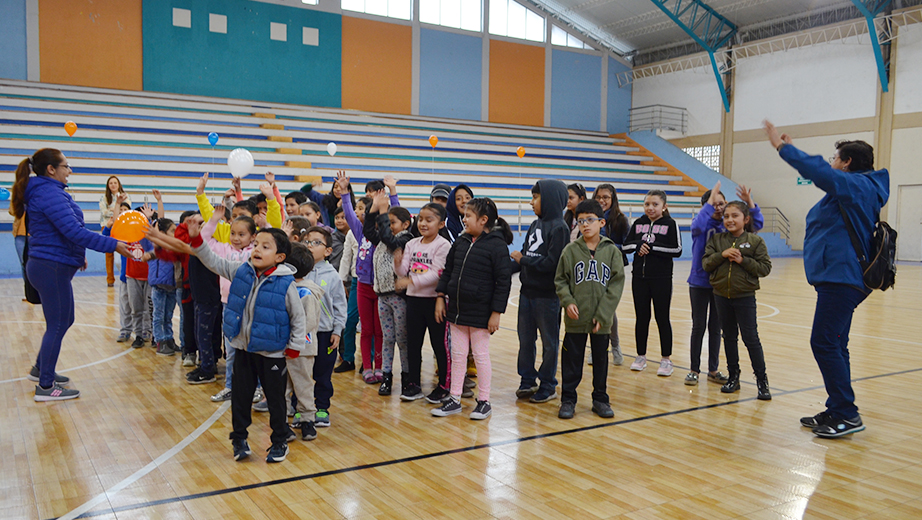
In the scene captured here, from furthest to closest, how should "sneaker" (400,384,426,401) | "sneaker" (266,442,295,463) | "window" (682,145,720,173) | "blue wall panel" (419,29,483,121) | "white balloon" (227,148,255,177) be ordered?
"window" (682,145,720,173) < "blue wall panel" (419,29,483,121) < "white balloon" (227,148,255,177) < "sneaker" (400,384,426,401) < "sneaker" (266,442,295,463)

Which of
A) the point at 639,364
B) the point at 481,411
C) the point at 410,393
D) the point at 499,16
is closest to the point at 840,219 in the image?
the point at 639,364

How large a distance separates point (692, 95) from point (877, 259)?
1949 cm

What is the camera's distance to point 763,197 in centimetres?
1995

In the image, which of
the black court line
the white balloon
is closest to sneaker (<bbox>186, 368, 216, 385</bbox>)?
the white balloon

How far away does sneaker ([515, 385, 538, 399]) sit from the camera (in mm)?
4539

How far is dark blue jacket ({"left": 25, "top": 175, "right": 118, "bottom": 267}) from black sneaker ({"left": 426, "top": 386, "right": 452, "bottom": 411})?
222cm

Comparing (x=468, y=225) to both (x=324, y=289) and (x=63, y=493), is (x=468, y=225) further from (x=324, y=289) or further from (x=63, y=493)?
(x=63, y=493)

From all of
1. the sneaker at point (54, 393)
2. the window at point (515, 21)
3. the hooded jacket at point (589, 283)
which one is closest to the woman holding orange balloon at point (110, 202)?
the sneaker at point (54, 393)

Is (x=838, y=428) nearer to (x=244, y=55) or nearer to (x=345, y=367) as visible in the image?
(x=345, y=367)

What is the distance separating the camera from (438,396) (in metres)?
4.38

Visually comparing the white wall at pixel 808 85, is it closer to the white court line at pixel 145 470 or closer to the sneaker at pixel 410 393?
the sneaker at pixel 410 393

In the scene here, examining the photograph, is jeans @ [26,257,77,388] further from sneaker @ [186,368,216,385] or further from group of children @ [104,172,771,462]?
sneaker @ [186,368,216,385]

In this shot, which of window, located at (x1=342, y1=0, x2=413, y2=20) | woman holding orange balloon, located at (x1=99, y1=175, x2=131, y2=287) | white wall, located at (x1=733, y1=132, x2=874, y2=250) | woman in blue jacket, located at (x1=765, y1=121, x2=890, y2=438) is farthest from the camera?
window, located at (x1=342, y1=0, x2=413, y2=20)

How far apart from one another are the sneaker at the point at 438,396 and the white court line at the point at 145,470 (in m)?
1.32
